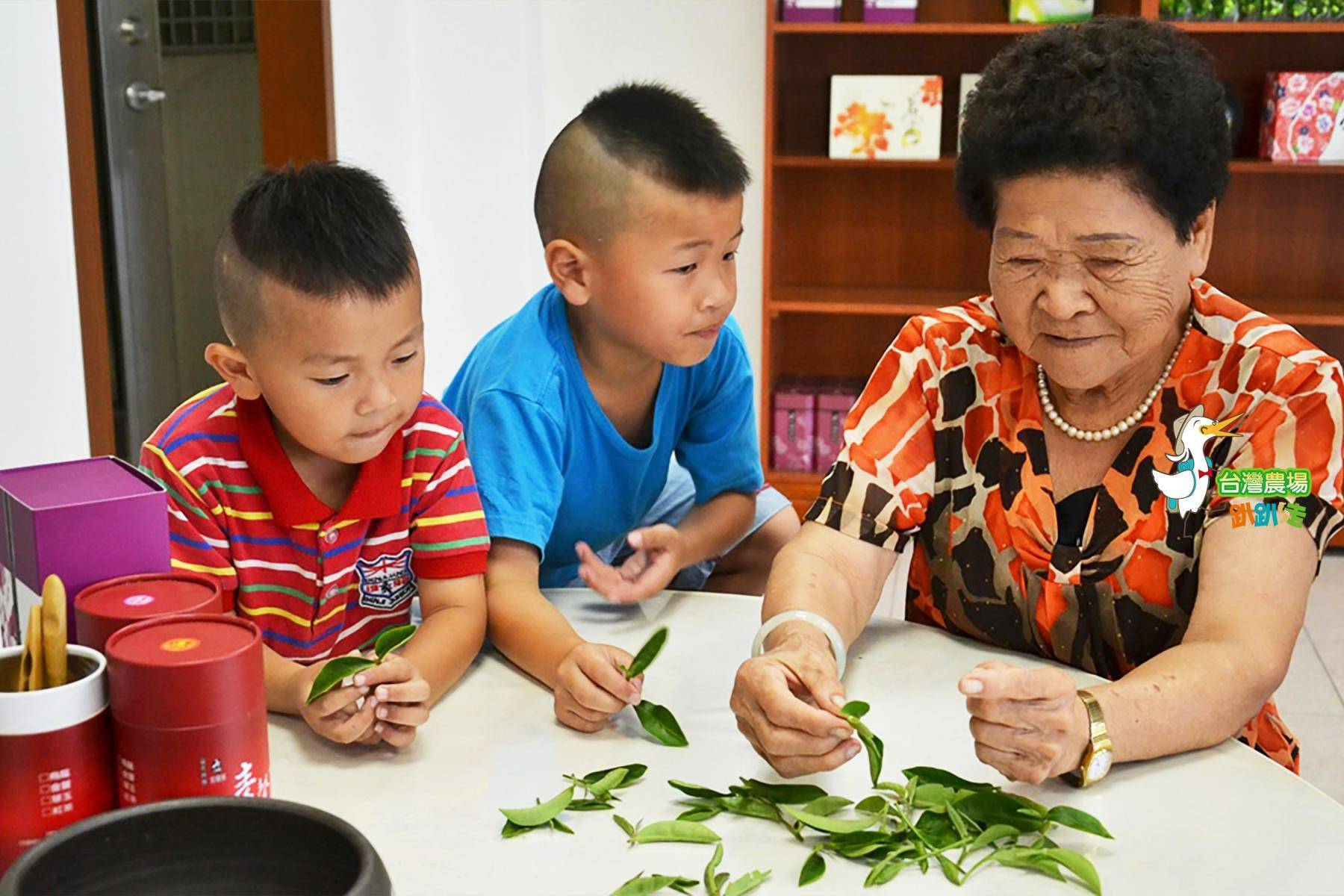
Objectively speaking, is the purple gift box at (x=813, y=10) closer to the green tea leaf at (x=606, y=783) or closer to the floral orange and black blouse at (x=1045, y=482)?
the floral orange and black blouse at (x=1045, y=482)

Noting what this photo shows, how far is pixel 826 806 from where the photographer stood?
3.49ft

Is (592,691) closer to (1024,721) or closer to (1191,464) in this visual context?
(1024,721)

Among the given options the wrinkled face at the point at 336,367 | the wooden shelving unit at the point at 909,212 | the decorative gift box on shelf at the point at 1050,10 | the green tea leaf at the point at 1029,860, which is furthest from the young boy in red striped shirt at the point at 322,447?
the decorative gift box on shelf at the point at 1050,10

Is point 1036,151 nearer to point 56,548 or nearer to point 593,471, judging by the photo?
point 593,471

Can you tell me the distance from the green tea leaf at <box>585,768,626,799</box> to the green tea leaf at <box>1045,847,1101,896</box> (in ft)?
1.10

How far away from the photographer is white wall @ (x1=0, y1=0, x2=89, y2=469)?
2.09m

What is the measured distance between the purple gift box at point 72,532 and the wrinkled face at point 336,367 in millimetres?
366

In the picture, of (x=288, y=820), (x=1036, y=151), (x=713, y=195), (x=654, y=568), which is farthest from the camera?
(x=713, y=195)

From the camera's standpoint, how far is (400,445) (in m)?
1.43

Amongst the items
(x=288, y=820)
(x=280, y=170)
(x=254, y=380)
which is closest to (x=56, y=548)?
(x=288, y=820)

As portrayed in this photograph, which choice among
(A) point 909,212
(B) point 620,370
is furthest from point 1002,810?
(A) point 909,212

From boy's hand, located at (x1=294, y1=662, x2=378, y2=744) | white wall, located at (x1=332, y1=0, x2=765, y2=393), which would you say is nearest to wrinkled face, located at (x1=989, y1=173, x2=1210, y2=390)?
boy's hand, located at (x1=294, y1=662, x2=378, y2=744)

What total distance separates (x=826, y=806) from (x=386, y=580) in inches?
23.9

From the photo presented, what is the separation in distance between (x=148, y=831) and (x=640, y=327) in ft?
3.55
